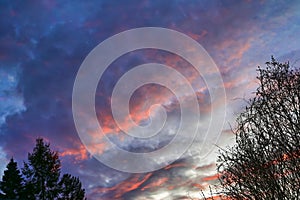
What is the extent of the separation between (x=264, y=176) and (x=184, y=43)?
22387 millimetres

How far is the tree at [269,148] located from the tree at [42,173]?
36756 millimetres

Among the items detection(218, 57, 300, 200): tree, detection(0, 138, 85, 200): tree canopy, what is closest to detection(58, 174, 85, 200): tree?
detection(0, 138, 85, 200): tree canopy

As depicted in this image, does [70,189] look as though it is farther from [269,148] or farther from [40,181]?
[269,148]

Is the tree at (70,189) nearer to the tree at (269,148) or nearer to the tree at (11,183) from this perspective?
the tree at (11,183)

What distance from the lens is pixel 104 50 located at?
143 ft

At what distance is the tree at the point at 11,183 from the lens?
36312 millimetres

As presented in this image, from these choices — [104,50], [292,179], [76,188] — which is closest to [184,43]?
[104,50]

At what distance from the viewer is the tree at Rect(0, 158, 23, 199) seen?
36.3 meters

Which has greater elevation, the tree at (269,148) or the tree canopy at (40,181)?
the tree canopy at (40,181)

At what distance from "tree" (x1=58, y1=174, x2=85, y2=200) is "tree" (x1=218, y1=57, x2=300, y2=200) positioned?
Result: 123 ft

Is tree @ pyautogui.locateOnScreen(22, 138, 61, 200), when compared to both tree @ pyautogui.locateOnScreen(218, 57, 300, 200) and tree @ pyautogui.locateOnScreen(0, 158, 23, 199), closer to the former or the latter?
tree @ pyautogui.locateOnScreen(0, 158, 23, 199)

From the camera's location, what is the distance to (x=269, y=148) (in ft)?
16.5

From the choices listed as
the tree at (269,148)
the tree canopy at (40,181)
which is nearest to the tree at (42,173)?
the tree canopy at (40,181)

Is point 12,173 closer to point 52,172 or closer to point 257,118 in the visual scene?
point 52,172
